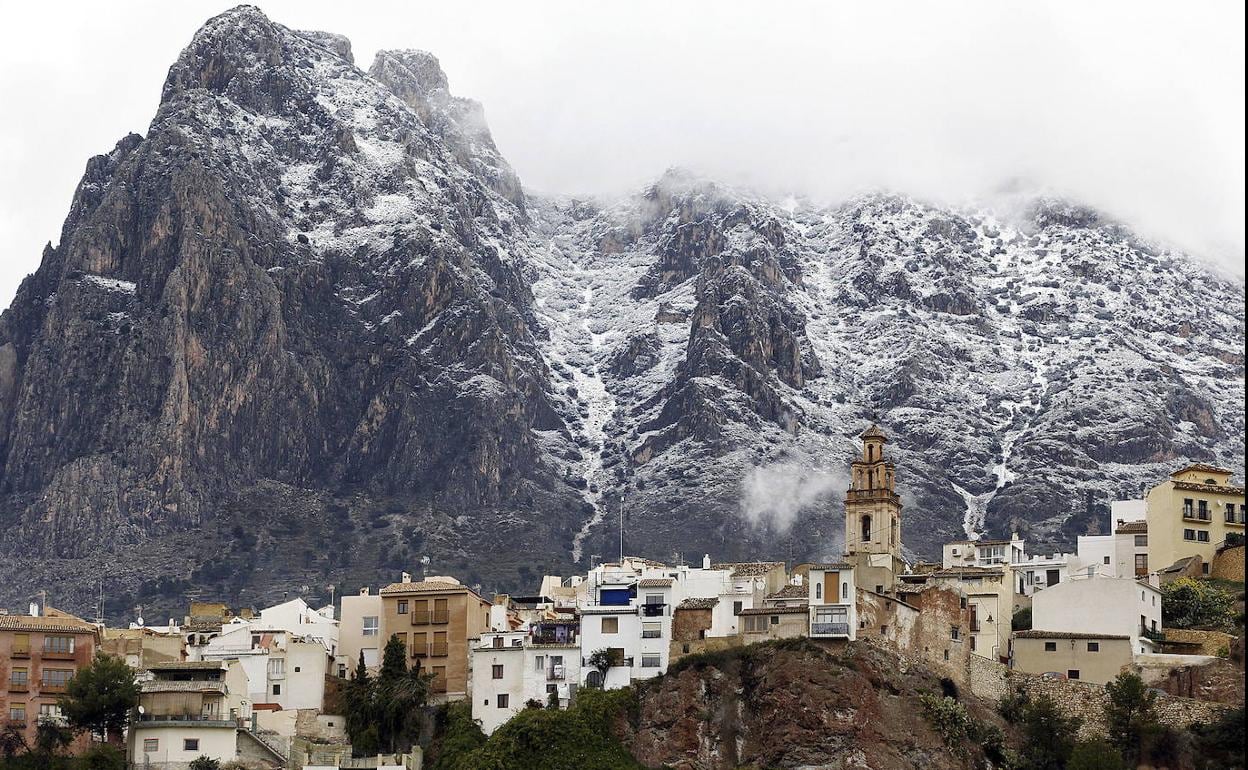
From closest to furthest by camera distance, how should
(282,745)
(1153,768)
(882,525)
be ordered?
(1153,768) < (282,745) < (882,525)

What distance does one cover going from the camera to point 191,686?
4611 inches

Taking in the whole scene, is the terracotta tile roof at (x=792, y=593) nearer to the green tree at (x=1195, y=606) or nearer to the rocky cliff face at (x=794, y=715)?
the rocky cliff face at (x=794, y=715)

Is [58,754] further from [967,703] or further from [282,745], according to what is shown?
[967,703]

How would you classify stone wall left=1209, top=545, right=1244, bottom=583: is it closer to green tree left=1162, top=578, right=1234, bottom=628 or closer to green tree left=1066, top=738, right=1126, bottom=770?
green tree left=1162, top=578, right=1234, bottom=628

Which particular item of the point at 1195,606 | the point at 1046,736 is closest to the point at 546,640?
the point at 1046,736

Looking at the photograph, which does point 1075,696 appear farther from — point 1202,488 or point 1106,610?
point 1202,488

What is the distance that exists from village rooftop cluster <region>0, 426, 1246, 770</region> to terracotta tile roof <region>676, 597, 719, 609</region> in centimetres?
12

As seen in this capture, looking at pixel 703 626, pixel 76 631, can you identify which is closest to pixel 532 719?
pixel 703 626

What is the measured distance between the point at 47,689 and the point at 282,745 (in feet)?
42.0

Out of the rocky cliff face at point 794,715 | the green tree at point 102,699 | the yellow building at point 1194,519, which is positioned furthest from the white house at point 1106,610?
the green tree at point 102,699

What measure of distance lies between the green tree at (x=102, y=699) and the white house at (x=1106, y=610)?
49.7 meters

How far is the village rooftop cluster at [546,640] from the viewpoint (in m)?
118

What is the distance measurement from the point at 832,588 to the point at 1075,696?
1391cm

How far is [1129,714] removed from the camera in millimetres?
113812
